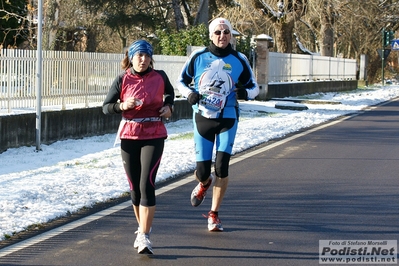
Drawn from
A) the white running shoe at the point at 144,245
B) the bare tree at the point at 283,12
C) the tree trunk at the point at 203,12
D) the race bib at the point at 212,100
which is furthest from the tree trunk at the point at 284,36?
the white running shoe at the point at 144,245

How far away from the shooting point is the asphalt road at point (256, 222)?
6.29m

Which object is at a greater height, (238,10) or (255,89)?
(238,10)

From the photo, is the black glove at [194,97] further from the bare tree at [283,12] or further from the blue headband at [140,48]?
the bare tree at [283,12]

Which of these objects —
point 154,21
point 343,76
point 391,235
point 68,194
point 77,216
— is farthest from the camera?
point 343,76

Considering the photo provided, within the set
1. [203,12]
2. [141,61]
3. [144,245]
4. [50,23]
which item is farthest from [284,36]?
[144,245]

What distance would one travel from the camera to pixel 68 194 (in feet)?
29.0

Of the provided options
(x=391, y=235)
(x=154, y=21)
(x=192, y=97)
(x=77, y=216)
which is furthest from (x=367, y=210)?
(x=154, y=21)

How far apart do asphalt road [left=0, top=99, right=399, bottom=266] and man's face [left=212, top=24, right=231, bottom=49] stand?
173 centimetres

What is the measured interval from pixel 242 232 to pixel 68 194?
252 centimetres

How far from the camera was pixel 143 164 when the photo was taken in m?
6.36

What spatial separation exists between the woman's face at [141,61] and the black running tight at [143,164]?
60 centimetres

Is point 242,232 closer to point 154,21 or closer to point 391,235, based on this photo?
point 391,235

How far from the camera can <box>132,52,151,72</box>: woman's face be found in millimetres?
6340

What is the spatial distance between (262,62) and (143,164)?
24.7 m
